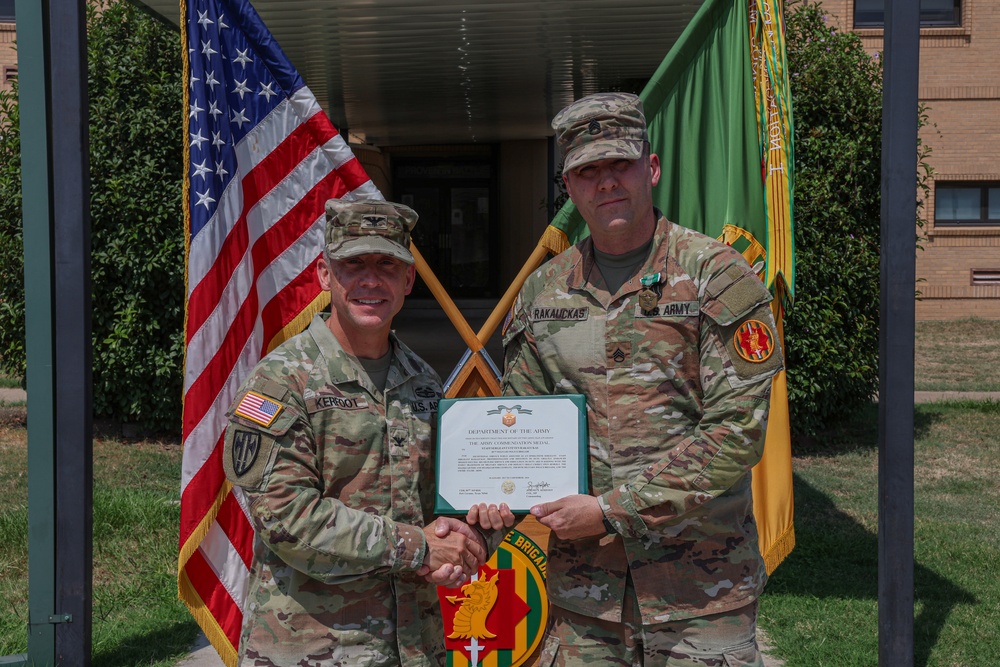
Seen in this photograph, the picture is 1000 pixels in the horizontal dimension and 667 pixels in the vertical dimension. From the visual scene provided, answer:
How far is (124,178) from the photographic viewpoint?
787 centimetres

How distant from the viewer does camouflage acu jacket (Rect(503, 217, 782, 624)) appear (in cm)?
250

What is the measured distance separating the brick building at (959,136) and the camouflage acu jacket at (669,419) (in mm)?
17770

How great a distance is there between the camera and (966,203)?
19734 mm

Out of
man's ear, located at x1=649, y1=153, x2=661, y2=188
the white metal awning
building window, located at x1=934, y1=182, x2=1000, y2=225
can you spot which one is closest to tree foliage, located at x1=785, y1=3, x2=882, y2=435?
the white metal awning

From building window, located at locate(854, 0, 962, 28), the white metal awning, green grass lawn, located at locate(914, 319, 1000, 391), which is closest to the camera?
the white metal awning

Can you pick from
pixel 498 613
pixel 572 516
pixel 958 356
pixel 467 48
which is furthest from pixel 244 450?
pixel 958 356

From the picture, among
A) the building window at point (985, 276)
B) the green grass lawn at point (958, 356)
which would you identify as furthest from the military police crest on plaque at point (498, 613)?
the building window at point (985, 276)

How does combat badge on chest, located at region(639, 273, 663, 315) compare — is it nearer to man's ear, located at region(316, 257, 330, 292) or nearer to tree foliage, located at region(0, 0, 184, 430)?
man's ear, located at region(316, 257, 330, 292)

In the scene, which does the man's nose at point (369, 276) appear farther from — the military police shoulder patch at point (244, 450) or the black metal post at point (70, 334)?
the black metal post at point (70, 334)

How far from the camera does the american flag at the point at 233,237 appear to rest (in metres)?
Result: 3.52

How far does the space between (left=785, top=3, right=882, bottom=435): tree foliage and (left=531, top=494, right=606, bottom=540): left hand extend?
19.1 ft

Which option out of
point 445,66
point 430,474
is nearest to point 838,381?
point 445,66

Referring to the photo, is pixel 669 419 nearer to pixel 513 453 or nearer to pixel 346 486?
pixel 513 453

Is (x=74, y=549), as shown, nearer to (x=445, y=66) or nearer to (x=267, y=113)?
(x=267, y=113)
